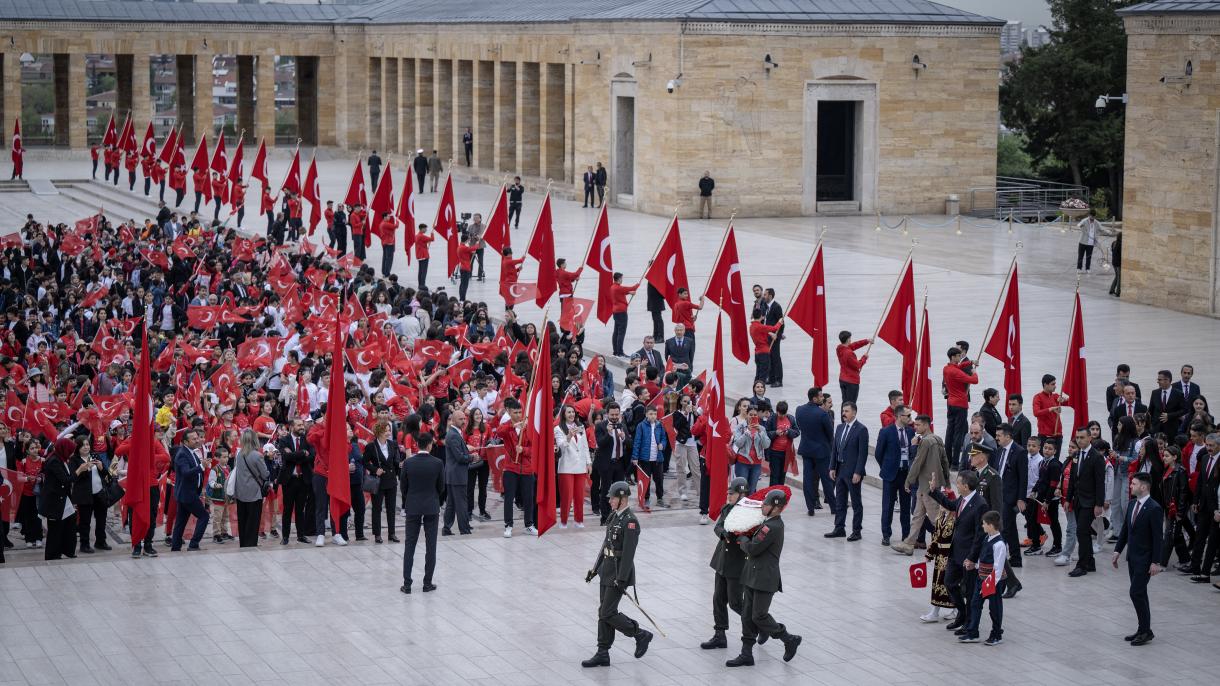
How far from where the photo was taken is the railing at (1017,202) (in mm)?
42281

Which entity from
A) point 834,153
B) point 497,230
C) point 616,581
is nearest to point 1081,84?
point 834,153

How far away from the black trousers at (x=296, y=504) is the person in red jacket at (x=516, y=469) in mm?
1732

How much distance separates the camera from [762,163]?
4000cm

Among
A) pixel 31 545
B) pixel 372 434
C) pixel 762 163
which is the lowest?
pixel 31 545

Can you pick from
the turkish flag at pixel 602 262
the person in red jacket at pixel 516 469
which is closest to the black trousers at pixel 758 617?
the person in red jacket at pixel 516 469

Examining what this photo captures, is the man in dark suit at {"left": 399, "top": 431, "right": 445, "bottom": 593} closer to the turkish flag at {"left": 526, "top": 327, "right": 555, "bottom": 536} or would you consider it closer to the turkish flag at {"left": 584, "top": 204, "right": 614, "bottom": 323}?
the turkish flag at {"left": 526, "top": 327, "right": 555, "bottom": 536}

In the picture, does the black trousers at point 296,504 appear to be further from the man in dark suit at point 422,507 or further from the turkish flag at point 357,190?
the turkish flag at point 357,190

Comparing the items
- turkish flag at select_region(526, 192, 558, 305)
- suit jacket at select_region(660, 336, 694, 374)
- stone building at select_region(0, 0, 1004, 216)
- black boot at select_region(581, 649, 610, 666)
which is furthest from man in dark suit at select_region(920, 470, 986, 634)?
stone building at select_region(0, 0, 1004, 216)

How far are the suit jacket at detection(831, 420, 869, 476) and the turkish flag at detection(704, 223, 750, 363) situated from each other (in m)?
4.78

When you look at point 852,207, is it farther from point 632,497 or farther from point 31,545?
point 31,545

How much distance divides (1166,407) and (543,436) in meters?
6.56

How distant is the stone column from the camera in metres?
59.7

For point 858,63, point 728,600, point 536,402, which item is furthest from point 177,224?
point 728,600

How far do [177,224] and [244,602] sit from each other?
2024 cm
